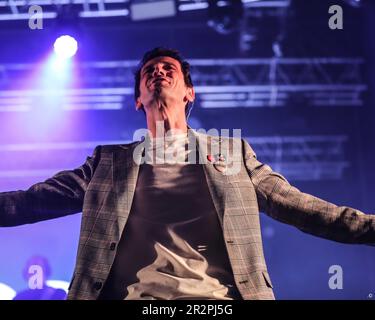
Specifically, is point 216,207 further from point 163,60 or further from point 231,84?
point 231,84

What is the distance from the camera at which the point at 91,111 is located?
3.62 meters

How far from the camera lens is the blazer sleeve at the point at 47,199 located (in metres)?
2.62

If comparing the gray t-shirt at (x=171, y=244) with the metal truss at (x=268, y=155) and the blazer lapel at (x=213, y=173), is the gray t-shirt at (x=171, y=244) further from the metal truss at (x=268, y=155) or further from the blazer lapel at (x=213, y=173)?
the metal truss at (x=268, y=155)

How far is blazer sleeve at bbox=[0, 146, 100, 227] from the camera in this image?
2619 millimetres

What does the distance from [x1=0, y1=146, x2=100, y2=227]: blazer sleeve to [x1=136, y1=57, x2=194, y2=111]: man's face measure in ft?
1.51

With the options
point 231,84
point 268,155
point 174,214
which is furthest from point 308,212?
point 231,84

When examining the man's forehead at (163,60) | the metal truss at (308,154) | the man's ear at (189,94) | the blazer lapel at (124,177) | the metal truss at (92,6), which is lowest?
the blazer lapel at (124,177)

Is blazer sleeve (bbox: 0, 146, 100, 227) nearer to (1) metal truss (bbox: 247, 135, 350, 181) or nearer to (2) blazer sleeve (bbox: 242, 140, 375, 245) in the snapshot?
(2) blazer sleeve (bbox: 242, 140, 375, 245)

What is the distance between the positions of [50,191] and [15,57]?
1.26m

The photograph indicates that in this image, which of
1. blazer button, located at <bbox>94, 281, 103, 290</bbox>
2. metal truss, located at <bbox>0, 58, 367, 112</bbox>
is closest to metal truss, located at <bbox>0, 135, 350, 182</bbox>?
metal truss, located at <bbox>0, 58, 367, 112</bbox>

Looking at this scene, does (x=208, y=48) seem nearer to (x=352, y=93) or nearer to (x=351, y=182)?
(x=352, y=93)

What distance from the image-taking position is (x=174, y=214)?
2.56 meters

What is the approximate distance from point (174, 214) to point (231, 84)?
203 cm

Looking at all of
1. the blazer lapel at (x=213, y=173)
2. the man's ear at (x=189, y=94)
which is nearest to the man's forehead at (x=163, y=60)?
the man's ear at (x=189, y=94)
